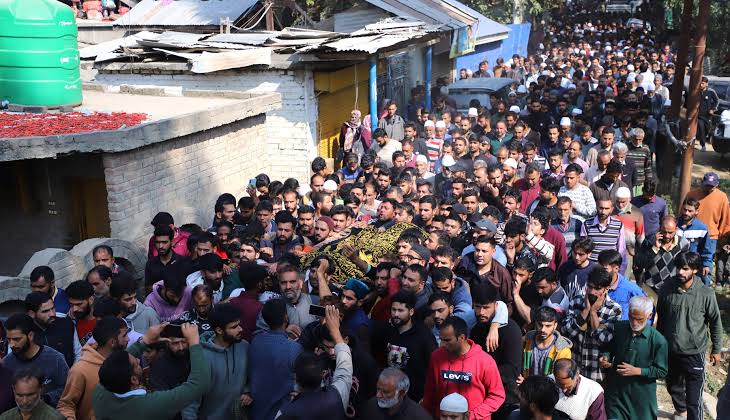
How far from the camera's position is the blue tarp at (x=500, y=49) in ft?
92.5

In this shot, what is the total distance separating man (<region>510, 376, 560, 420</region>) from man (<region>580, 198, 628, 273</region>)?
3.46 metres

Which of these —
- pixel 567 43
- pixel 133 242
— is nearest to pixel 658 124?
pixel 133 242

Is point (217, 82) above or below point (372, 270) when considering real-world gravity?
above

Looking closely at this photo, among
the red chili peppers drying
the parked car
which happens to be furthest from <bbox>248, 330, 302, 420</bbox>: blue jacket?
the parked car

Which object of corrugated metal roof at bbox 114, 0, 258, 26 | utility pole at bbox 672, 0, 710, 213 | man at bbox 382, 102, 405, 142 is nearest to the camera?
utility pole at bbox 672, 0, 710, 213

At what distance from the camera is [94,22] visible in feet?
72.4

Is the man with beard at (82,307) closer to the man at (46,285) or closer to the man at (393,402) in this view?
the man at (46,285)

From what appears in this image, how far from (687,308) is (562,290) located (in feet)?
3.76

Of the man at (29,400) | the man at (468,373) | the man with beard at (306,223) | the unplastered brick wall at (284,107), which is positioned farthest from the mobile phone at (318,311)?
the unplastered brick wall at (284,107)

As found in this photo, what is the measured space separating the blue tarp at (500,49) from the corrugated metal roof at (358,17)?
8.28 metres

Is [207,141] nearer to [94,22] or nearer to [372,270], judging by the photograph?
[372,270]

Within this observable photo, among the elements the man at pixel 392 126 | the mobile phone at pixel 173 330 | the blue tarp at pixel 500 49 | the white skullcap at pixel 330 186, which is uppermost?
the blue tarp at pixel 500 49

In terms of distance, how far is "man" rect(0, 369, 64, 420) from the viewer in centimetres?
479

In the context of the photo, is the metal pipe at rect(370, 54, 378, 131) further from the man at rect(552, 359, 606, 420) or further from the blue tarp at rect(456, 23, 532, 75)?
the blue tarp at rect(456, 23, 532, 75)
